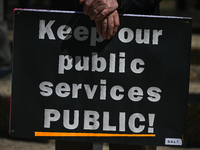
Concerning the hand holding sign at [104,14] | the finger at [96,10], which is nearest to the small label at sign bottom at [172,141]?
the hand holding sign at [104,14]

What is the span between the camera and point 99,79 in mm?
2002

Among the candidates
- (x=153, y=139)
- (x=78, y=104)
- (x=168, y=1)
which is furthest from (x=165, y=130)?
(x=168, y=1)

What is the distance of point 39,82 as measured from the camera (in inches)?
79.2

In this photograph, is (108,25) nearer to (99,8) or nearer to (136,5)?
(99,8)

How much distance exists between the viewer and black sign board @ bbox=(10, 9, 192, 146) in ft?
6.51

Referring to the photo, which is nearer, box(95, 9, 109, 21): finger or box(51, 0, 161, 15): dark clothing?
box(95, 9, 109, 21): finger

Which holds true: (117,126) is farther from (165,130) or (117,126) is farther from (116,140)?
(165,130)

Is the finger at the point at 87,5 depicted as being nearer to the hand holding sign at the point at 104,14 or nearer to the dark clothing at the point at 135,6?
the hand holding sign at the point at 104,14

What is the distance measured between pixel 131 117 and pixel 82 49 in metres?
0.41

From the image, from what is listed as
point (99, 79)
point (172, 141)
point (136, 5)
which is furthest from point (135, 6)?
point (172, 141)

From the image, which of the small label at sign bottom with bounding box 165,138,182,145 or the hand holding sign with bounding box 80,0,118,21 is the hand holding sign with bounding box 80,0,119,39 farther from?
the small label at sign bottom with bounding box 165,138,182,145

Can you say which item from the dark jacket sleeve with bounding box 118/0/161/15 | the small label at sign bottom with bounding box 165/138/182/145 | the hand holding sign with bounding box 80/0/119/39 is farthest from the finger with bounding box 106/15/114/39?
the small label at sign bottom with bounding box 165/138/182/145

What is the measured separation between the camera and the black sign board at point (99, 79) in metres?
1.98

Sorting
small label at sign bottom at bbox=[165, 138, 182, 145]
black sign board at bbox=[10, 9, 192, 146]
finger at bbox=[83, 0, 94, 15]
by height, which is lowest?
small label at sign bottom at bbox=[165, 138, 182, 145]
